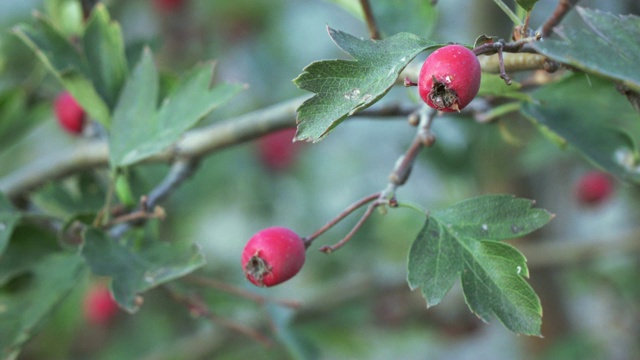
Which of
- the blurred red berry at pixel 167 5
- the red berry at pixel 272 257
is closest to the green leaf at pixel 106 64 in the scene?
the red berry at pixel 272 257

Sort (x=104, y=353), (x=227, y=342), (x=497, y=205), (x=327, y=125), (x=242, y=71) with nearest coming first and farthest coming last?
(x=327, y=125)
(x=497, y=205)
(x=227, y=342)
(x=104, y=353)
(x=242, y=71)

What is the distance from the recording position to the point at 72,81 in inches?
35.0

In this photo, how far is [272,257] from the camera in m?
0.62

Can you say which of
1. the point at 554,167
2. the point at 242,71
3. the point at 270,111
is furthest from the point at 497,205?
the point at 242,71

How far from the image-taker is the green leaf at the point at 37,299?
787 millimetres

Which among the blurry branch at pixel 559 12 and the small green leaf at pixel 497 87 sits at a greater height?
the blurry branch at pixel 559 12

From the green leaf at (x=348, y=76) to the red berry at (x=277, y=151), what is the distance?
132 cm

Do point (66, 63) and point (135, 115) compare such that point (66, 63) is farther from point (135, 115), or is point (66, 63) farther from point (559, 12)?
point (559, 12)

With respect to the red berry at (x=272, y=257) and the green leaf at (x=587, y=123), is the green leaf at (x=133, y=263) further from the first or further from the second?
the green leaf at (x=587, y=123)

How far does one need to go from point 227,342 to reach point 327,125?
1145 millimetres

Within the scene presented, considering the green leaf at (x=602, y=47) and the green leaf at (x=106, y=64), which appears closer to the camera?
the green leaf at (x=602, y=47)

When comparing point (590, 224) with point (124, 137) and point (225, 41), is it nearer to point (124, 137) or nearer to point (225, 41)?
point (225, 41)

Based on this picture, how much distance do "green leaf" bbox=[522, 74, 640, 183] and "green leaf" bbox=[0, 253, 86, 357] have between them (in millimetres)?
523

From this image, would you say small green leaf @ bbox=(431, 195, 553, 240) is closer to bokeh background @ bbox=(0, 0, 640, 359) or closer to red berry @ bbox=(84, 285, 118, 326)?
bokeh background @ bbox=(0, 0, 640, 359)
